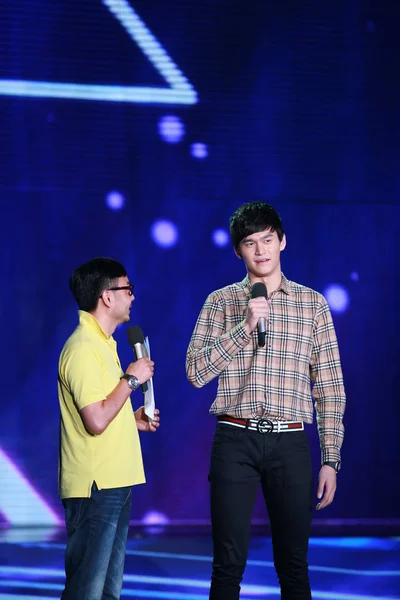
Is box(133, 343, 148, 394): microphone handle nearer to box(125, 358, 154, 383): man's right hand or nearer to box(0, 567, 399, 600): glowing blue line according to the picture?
box(125, 358, 154, 383): man's right hand

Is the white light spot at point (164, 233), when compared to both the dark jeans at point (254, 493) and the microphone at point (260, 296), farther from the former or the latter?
the dark jeans at point (254, 493)

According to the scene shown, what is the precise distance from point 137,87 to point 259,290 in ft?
8.73

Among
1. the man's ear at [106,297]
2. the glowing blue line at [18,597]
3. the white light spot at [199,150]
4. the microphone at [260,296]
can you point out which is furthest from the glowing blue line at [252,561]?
the white light spot at [199,150]

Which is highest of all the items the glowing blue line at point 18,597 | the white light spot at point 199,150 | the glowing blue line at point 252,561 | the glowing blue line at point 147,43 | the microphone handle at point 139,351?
the glowing blue line at point 147,43

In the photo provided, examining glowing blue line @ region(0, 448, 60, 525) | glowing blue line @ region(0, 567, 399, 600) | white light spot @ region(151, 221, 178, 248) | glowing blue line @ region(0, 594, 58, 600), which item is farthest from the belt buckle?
glowing blue line @ region(0, 448, 60, 525)

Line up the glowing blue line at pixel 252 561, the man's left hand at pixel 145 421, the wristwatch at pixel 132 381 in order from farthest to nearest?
the glowing blue line at pixel 252 561
the man's left hand at pixel 145 421
the wristwatch at pixel 132 381

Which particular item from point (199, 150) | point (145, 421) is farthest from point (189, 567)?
point (199, 150)

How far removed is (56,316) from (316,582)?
2012 millimetres

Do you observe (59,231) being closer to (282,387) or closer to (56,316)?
(56,316)

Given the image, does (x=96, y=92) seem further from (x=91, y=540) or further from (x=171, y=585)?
(x=91, y=540)

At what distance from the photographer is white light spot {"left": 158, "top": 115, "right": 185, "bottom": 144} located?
14.5 feet

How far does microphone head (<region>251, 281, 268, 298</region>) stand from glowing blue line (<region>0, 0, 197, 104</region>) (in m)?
2.58

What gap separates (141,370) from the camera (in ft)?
6.79

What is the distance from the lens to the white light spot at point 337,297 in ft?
14.6
